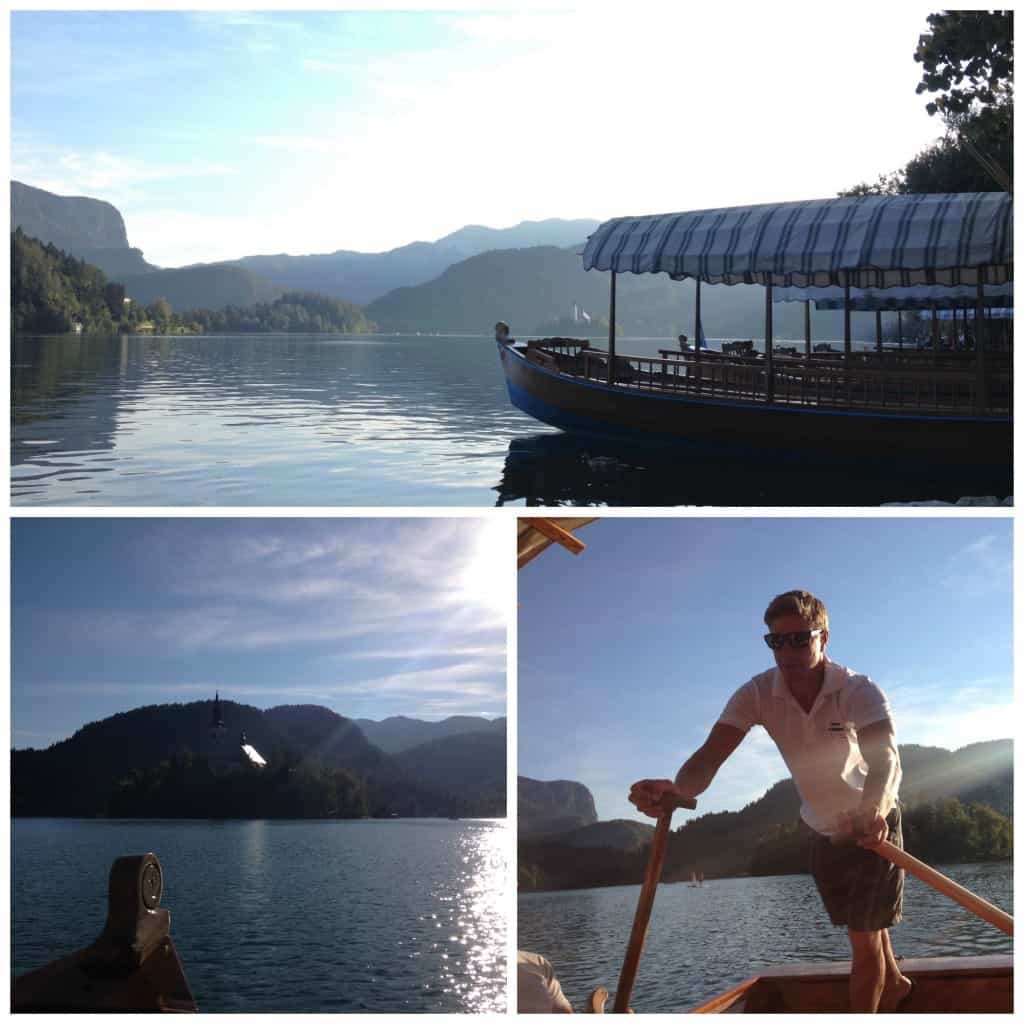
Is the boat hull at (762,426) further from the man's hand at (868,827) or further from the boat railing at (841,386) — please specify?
the man's hand at (868,827)

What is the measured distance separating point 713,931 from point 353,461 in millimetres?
9773

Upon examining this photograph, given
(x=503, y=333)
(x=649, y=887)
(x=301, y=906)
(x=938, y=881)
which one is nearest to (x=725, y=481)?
(x=503, y=333)

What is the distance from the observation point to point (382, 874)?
21797 millimetres

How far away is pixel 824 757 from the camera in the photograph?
10.1 ft

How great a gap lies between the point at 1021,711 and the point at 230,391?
25827mm

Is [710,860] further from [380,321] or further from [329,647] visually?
[380,321]

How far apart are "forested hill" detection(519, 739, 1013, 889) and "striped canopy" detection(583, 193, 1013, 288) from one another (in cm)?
568

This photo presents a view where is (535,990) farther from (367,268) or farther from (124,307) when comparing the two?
(367,268)

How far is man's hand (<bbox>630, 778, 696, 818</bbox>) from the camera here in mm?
3059

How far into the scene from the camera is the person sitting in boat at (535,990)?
3508 mm

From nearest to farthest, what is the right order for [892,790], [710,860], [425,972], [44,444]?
[892,790] < [710,860] < [425,972] < [44,444]

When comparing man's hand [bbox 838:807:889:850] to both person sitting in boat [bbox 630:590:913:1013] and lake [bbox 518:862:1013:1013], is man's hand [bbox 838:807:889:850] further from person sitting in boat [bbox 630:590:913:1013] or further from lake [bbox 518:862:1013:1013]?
lake [bbox 518:862:1013:1013]

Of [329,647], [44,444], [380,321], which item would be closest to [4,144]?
[329,647]

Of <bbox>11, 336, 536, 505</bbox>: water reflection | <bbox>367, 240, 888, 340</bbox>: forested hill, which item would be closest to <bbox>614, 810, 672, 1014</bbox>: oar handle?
<bbox>11, 336, 536, 505</bbox>: water reflection
